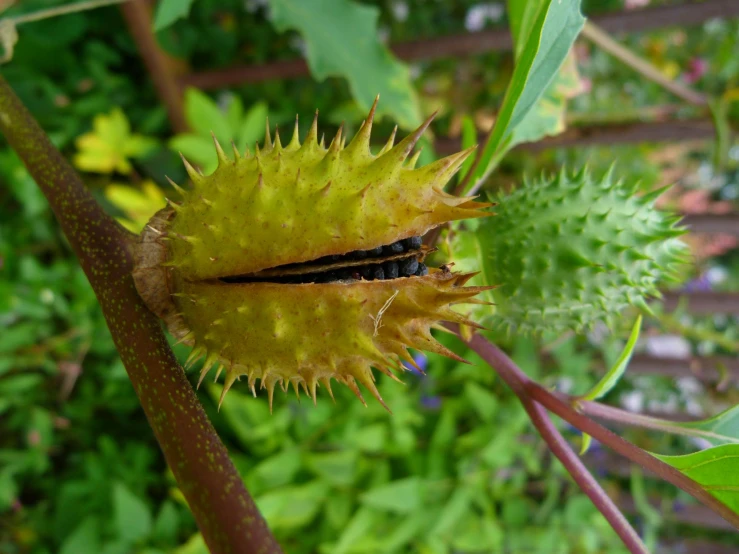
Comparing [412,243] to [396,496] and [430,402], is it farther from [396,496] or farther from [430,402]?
[430,402]

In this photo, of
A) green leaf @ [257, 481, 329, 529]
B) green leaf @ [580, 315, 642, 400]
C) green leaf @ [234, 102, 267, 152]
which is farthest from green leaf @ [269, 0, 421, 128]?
green leaf @ [257, 481, 329, 529]

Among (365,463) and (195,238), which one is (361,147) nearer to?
(195,238)

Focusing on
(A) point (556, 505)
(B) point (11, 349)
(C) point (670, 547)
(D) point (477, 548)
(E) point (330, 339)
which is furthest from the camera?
(C) point (670, 547)

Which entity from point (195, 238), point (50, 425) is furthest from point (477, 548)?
point (195, 238)

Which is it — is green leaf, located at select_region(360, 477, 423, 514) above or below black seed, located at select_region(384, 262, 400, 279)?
below

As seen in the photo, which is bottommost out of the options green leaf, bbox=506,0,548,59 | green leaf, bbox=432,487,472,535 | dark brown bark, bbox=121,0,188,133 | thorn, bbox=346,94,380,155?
green leaf, bbox=432,487,472,535

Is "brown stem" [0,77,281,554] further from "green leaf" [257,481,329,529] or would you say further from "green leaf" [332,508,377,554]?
"green leaf" [332,508,377,554]

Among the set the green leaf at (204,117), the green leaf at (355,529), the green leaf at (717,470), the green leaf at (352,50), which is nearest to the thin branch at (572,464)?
the green leaf at (717,470)
